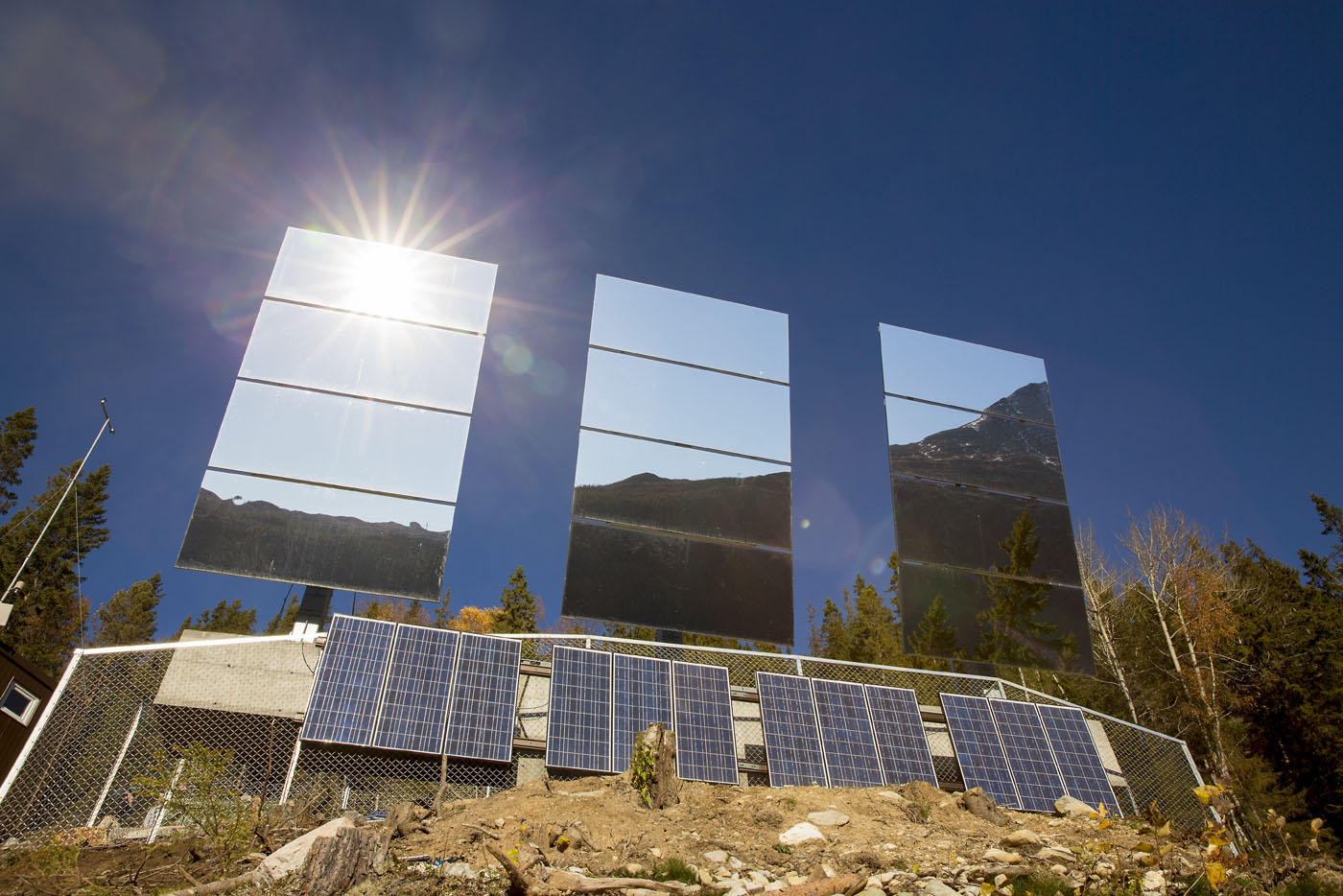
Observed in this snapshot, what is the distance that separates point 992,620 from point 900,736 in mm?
3152

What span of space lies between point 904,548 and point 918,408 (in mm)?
3032

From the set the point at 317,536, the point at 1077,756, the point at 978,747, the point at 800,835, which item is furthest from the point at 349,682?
the point at 1077,756

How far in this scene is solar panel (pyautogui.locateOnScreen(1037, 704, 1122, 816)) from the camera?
32.4ft

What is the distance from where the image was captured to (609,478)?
12.0 metres

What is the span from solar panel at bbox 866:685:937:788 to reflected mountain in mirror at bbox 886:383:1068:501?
3989mm

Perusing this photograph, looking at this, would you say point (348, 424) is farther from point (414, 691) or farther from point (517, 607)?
point (517, 607)

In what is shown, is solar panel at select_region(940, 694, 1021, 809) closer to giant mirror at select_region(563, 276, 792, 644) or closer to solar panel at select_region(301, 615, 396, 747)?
giant mirror at select_region(563, 276, 792, 644)

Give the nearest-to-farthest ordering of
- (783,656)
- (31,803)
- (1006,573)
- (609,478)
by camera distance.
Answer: (31,803), (783,656), (609,478), (1006,573)

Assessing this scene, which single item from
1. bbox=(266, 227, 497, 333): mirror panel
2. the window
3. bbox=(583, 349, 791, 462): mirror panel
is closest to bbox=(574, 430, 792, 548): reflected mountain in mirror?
bbox=(583, 349, 791, 462): mirror panel

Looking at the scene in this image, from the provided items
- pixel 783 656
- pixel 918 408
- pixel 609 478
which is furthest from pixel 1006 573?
pixel 609 478

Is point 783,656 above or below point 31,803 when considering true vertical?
above

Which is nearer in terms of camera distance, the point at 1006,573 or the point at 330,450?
→ the point at 330,450

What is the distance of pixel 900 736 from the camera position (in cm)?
1027

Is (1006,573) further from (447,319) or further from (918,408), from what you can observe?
(447,319)
